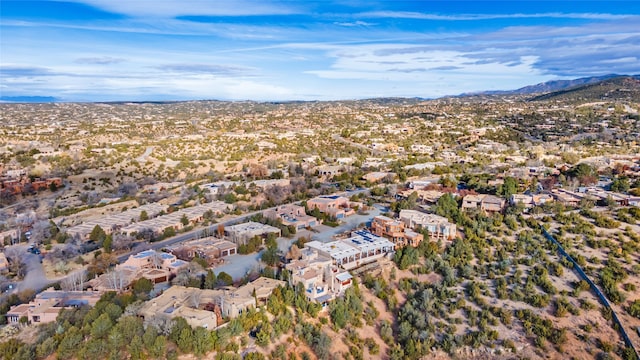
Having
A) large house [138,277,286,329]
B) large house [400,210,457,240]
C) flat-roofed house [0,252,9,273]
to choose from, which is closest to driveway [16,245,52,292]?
flat-roofed house [0,252,9,273]

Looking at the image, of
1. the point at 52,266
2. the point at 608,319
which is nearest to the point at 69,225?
the point at 52,266

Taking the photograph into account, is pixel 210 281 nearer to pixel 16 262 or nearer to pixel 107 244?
pixel 107 244

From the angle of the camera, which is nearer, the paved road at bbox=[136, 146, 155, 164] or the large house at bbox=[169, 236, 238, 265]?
the large house at bbox=[169, 236, 238, 265]

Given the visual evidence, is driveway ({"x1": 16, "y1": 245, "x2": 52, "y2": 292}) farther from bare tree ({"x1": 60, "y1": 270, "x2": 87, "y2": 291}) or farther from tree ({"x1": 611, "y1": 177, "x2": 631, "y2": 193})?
tree ({"x1": 611, "y1": 177, "x2": 631, "y2": 193})

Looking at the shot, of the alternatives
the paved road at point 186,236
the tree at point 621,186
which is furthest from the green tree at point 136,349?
the tree at point 621,186

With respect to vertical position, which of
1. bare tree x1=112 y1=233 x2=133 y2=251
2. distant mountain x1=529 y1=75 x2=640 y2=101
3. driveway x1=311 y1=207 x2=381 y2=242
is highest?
distant mountain x1=529 y1=75 x2=640 y2=101

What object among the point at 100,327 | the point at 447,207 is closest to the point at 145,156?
the point at 447,207

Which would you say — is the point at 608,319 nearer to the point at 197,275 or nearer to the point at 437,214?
the point at 437,214
